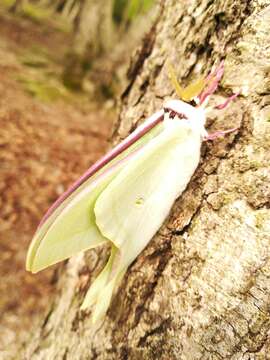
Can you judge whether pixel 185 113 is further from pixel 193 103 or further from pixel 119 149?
pixel 119 149

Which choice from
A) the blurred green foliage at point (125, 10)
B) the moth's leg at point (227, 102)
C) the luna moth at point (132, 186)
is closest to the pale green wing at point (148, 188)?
the luna moth at point (132, 186)

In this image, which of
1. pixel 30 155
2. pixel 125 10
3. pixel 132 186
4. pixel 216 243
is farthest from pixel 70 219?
pixel 125 10

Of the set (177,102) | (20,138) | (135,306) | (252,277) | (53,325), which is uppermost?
(177,102)

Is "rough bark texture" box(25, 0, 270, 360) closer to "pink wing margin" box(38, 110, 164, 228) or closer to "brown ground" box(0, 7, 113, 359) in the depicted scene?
"pink wing margin" box(38, 110, 164, 228)

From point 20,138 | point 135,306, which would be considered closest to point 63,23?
point 20,138

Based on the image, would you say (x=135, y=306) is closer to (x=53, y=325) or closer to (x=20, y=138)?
(x=53, y=325)
